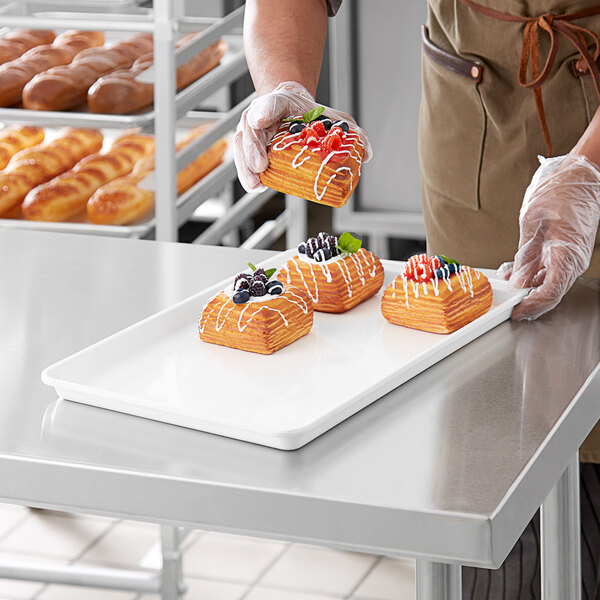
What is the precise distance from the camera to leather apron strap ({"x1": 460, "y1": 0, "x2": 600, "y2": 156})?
1732 millimetres

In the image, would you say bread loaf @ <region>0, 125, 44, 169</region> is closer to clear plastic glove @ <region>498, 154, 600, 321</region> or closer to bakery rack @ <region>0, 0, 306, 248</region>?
bakery rack @ <region>0, 0, 306, 248</region>

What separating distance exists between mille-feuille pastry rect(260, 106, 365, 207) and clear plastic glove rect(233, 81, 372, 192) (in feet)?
0.06

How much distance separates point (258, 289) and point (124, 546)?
152 centimetres

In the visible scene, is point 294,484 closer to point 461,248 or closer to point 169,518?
point 169,518

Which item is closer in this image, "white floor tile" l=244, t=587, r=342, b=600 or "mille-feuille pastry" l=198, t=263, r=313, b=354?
"mille-feuille pastry" l=198, t=263, r=313, b=354

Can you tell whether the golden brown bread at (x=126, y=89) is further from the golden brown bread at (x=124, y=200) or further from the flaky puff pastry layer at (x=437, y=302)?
the flaky puff pastry layer at (x=437, y=302)

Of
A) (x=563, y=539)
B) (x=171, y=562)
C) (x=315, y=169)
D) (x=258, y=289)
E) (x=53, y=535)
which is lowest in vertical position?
(x=53, y=535)

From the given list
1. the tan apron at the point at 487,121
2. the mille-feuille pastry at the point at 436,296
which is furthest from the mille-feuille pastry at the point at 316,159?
the tan apron at the point at 487,121

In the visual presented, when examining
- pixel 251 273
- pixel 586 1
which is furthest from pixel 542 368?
pixel 586 1

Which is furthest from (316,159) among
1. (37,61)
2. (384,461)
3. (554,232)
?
(37,61)

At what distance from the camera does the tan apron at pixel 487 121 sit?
1.81 metres

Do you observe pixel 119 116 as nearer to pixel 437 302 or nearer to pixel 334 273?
pixel 334 273

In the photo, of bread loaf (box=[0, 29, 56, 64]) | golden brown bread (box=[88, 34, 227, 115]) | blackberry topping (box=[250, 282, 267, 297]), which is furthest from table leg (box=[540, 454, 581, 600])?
bread loaf (box=[0, 29, 56, 64])

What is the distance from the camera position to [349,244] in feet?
4.76
